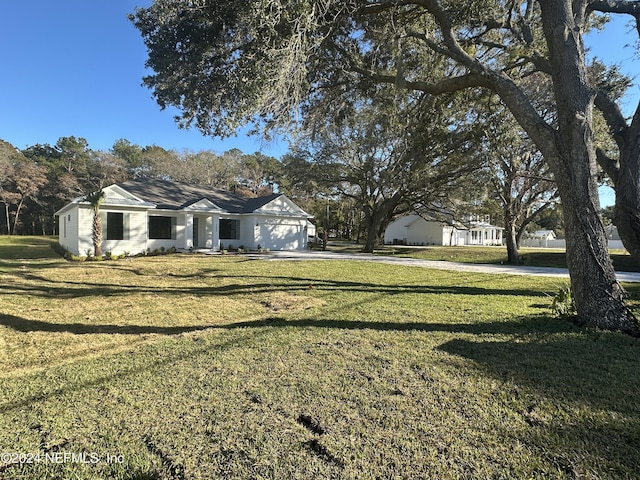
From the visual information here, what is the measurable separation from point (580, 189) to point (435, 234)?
3543 cm

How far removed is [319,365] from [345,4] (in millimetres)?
6137

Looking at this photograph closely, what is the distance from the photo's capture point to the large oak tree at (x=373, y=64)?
198 inches

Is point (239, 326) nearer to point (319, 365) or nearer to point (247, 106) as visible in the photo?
point (319, 365)

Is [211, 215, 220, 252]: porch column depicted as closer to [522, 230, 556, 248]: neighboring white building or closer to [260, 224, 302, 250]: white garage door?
[260, 224, 302, 250]: white garage door

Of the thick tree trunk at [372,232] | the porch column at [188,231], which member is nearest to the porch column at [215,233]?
the porch column at [188,231]

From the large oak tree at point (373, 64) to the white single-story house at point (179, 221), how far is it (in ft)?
39.4

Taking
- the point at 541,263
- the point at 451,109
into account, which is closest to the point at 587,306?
the point at 451,109

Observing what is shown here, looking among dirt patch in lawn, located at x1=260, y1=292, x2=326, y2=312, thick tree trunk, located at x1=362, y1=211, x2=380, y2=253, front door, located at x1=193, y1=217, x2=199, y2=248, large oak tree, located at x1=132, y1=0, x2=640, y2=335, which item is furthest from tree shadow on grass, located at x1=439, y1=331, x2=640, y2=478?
front door, located at x1=193, y1=217, x2=199, y2=248

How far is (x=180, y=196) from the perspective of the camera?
2139 centimetres

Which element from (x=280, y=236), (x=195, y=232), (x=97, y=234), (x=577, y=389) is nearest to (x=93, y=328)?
(x=577, y=389)

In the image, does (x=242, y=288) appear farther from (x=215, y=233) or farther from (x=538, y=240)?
(x=538, y=240)

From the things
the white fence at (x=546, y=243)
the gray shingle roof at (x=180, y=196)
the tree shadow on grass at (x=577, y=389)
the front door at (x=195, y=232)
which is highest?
the gray shingle roof at (x=180, y=196)

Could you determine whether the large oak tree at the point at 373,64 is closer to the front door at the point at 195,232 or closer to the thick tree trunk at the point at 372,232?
the front door at the point at 195,232

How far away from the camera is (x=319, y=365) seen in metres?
Answer: 3.60
